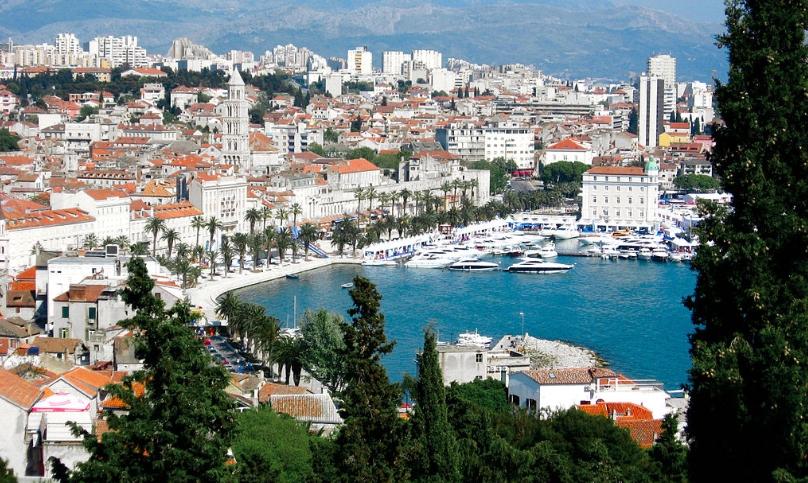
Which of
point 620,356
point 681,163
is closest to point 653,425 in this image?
point 620,356

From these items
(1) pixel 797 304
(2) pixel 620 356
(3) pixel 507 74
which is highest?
(3) pixel 507 74

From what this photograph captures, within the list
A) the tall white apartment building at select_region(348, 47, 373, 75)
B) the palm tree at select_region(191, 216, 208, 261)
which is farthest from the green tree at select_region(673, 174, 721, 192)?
the tall white apartment building at select_region(348, 47, 373, 75)

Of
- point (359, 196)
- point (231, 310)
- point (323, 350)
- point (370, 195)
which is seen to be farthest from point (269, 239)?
point (323, 350)

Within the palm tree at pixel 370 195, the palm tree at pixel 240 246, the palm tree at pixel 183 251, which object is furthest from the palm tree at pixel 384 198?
the palm tree at pixel 183 251

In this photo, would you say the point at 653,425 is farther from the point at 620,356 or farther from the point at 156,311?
the point at 620,356

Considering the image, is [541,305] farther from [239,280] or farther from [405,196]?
[405,196]

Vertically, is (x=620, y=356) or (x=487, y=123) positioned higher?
(x=487, y=123)

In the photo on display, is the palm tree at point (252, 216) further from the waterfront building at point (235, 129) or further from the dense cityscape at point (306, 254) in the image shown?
the waterfront building at point (235, 129)

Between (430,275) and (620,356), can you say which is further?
(430,275)
